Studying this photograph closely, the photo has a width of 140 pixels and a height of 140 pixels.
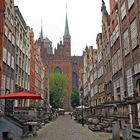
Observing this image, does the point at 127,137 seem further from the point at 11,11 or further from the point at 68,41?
the point at 68,41

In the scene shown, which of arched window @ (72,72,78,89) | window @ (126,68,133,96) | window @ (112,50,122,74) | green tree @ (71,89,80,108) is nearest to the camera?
window @ (126,68,133,96)

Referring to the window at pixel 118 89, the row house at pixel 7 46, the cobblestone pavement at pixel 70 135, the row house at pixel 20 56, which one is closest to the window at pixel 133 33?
the window at pixel 118 89

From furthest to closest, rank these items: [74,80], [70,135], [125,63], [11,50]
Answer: [74,80]
[11,50]
[125,63]
[70,135]

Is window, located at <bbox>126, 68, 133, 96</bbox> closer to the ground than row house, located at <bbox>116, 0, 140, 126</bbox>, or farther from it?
closer to the ground

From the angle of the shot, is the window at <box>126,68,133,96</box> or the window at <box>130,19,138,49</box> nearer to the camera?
the window at <box>130,19,138,49</box>

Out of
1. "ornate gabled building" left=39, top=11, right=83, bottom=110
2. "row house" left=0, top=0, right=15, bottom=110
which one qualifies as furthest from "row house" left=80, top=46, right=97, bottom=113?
"ornate gabled building" left=39, top=11, right=83, bottom=110

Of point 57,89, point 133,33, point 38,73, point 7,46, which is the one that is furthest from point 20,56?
point 57,89

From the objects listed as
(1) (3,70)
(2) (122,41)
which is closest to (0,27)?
(1) (3,70)

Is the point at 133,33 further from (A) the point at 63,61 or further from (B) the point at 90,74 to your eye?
(A) the point at 63,61

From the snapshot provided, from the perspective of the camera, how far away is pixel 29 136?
18.7 meters

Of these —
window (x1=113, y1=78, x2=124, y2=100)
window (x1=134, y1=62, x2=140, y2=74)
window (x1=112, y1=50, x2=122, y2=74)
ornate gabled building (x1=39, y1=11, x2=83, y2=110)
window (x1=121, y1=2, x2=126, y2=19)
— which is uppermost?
ornate gabled building (x1=39, y1=11, x2=83, y2=110)

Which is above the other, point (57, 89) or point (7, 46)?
point (7, 46)

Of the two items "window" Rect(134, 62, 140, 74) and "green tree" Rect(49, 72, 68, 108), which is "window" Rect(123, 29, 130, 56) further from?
"green tree" Rect(49, 72, 68, 108)

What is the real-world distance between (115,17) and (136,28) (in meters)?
9.65
